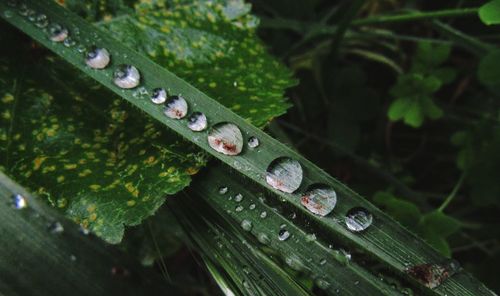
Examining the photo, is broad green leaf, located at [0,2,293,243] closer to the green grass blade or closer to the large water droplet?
the green grass blade

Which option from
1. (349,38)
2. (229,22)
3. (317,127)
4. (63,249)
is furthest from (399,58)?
(63,249)

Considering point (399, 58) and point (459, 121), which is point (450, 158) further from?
point (399, 58)

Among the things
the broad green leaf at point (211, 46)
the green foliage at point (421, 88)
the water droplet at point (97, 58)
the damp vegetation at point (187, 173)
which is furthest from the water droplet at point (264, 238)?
the green foliage at point (421, 88)

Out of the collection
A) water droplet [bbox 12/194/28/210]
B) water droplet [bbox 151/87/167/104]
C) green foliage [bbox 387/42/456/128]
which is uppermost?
green foliage [bbox 387/42/456/128]

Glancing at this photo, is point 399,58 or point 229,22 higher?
point 399,58

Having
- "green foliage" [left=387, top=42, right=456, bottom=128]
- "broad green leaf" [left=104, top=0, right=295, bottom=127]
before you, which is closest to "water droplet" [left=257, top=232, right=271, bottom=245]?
"broad green leaf" [left=104, top=0, right=295, bottom=127]

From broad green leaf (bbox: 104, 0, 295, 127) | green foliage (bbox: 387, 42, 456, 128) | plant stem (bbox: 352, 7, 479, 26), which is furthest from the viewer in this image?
green foliage (bbox: 387, 42, 456, 128)

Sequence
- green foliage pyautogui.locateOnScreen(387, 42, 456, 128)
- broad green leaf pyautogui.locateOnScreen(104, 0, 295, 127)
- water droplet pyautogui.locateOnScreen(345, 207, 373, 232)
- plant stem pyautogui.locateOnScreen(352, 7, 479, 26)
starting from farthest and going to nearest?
1. green foliage pyautogui.locateOnScreen(387, 42, 456, 128)
2. plant stem pyautogui.locateOnScreen(352, 7, 479, 26)
3. broad green leaf pyautogui.locateOnScreen(104, 0, 295, 127)
4. water droplet pyautogui.locateOnScreen(345, 207, 373, 232)
